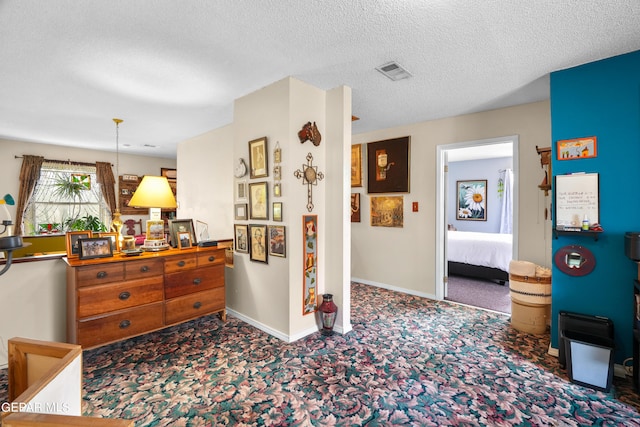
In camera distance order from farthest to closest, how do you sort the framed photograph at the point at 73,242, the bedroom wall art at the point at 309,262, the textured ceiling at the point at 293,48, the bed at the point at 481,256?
1. the bed at the point at 481,256
2. the bedroom wall art at the point at 309,262
3. the framed photograph at the point at 73,242
4. the textured ceiling at the point at 293,48

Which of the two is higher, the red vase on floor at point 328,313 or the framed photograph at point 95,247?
the framed photograph at point 95,247

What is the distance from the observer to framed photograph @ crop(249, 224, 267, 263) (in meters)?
3.10

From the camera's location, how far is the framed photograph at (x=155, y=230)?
314cm

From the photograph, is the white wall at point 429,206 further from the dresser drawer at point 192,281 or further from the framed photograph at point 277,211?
the dresser drawer at point 192,281

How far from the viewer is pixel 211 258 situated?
3250 millimetres

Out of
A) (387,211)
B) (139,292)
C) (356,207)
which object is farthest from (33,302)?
(387,211)

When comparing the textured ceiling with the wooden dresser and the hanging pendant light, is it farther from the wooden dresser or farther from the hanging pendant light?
the wooden dresser

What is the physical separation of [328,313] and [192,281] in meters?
1.46

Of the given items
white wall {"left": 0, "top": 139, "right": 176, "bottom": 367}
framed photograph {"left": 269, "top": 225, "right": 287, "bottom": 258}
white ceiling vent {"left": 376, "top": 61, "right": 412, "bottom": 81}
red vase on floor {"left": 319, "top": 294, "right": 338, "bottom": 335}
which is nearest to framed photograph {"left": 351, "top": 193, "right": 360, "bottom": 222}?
red vase on floor {"left": 319, "top": 294, "right": 338, "bottom": 335}

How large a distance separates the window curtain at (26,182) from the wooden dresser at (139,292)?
13.3ft

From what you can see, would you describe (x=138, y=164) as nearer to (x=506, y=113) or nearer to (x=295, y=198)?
(x=295, y=198)

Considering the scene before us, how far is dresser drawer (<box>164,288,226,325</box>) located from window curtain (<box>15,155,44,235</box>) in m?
4.44

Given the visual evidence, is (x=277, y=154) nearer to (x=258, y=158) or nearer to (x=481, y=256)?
(x=258, y=158)

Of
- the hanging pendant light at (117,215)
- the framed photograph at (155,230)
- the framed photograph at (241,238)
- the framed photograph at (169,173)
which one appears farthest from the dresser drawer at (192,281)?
the framed photograph at (169,173)
